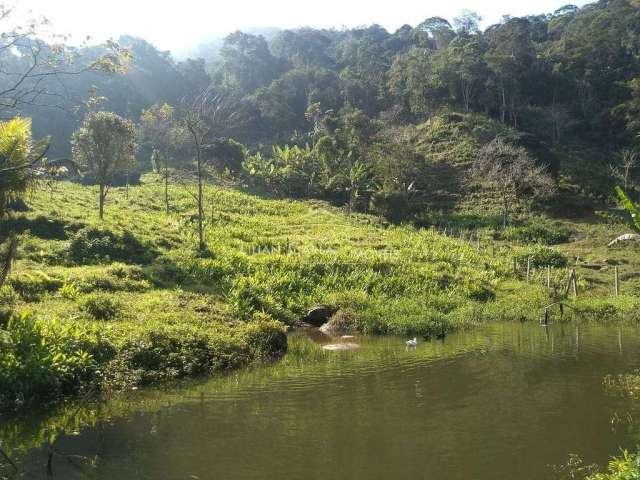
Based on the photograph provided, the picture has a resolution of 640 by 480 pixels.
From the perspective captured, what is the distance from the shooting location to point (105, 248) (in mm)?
25219

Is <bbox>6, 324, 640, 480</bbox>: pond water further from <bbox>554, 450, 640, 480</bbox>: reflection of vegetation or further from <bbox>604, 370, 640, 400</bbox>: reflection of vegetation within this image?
<bbox>604, 370, 640, 400</bbox>: reflection of vegetation

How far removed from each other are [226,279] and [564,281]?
16.3 m

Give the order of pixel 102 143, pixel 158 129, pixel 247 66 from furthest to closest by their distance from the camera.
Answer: pixel 247 66
pixel 158 129
pixel 102 143

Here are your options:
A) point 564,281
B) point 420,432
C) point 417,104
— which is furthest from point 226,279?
point 417,104

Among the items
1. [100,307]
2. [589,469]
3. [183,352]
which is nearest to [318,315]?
[183,352]

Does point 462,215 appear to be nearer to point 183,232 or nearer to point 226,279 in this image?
point 183,232

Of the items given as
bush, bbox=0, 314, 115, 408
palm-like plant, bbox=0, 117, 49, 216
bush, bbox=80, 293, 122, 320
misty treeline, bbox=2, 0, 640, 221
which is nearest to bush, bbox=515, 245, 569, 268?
misty treeline, bbox=2, 0, 640, 221

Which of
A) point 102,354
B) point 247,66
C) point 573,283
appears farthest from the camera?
point 247,66

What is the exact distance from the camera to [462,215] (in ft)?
154

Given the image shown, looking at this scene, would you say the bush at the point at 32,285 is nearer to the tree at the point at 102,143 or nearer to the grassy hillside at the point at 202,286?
the grassy hillside at the point at 202,286

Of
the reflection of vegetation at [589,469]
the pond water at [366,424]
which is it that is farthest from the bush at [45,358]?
the reflection of vegetation at [589,469]

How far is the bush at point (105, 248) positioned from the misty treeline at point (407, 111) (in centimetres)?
1448

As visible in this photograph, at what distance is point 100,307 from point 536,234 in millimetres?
33398

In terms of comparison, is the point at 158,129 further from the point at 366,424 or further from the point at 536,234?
the point at 366,424
